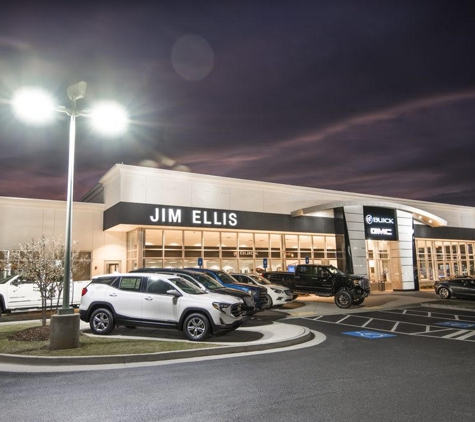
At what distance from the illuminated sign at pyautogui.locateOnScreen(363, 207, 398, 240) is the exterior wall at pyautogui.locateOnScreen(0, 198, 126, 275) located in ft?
64.4

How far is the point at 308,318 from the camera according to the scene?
16.9m

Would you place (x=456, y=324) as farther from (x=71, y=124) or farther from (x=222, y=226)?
(x=222, y=226)

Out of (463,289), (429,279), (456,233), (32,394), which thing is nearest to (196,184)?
(463,289)

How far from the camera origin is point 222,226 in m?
28.6

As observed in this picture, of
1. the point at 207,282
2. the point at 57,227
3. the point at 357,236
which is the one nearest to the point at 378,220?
the point at 357,236

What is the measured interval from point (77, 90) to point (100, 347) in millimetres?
6439

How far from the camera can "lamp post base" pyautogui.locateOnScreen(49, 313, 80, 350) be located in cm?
968

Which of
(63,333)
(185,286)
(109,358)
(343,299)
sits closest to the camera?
(109,358)

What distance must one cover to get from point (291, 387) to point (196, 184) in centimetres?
2236

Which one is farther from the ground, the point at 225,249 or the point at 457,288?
the point at 225,249

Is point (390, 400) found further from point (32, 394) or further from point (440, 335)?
point (440, 335)

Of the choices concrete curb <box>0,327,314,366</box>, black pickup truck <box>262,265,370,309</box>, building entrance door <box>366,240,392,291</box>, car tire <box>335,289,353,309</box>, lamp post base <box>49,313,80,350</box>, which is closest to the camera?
concrete curb <box>0,327,314,366</box>

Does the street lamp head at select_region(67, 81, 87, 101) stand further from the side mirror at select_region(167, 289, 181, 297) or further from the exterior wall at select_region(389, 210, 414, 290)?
the exterior wall at select_region(389, 210, 414, 290)

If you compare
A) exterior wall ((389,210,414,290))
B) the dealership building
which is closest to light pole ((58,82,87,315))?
the dealership building
